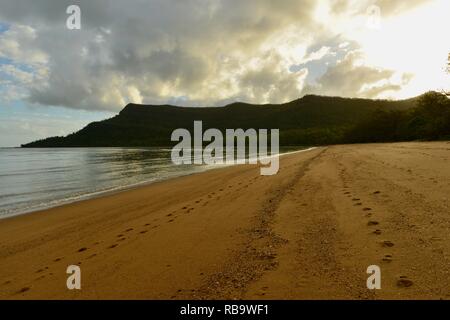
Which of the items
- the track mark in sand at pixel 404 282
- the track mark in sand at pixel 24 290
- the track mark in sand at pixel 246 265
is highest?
the track mark in sand at pixel 404 282

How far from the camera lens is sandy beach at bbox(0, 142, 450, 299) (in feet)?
17.7

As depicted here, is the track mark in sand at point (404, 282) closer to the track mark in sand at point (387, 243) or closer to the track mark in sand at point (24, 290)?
the track mark in sand at point (387, 243)

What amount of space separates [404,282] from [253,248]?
2.91m

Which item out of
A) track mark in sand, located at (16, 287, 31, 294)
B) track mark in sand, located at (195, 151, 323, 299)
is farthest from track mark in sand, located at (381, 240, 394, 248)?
track mark in sand, located at (16, 287, 31, 294)

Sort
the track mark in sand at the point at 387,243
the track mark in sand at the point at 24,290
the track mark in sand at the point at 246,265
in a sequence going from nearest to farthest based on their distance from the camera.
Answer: the track mark in sand at the point at 246,265 < the track mark in sand at the point at 24,290 < the track mark in sand at the point at 387,243

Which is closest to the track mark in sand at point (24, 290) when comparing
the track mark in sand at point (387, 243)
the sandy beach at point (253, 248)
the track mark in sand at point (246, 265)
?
the sandy beach at point (253, 248)

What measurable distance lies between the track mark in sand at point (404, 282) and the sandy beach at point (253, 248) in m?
0.01

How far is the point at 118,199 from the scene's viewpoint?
17.4 meters

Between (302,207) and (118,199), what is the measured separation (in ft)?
32.3

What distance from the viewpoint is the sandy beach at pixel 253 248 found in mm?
5395

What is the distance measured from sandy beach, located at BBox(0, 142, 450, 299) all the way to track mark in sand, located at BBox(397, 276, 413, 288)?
13 millimetres

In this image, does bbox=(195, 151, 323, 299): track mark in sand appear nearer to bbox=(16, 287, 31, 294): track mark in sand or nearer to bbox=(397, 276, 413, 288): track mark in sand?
bbox=(397, 276, 413, 288): track mark in sand
